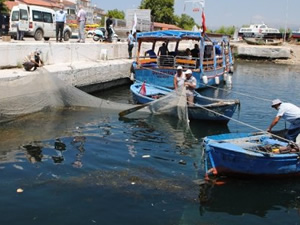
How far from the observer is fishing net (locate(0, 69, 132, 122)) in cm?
1154

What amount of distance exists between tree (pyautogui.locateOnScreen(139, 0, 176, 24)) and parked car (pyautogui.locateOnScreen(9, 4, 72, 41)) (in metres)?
36.3

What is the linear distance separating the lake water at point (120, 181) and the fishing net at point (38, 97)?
360mm

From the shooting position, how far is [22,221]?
619cm

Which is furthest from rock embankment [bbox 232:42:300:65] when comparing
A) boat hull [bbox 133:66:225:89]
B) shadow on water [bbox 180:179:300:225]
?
shadow on water [bbox 180:179:300:225]

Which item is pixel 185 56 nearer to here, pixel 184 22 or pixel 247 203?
pixel 247 203

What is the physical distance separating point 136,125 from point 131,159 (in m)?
3.37

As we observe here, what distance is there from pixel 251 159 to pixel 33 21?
17.0 m

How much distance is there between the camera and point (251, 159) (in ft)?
26.0

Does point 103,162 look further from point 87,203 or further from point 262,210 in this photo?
point 262,210

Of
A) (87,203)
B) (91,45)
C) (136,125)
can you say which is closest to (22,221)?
(87,203)

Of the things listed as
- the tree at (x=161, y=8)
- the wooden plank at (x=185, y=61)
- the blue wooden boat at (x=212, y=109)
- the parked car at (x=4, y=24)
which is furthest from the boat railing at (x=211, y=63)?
the tree at (x=161, y=8)

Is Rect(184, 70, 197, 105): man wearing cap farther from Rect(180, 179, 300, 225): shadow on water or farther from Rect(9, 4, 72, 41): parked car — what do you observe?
Rect(9, 4, 72, 41): parked car

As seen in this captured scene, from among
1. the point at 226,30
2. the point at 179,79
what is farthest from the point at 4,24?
the point at 226,30

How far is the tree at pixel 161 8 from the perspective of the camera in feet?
189
